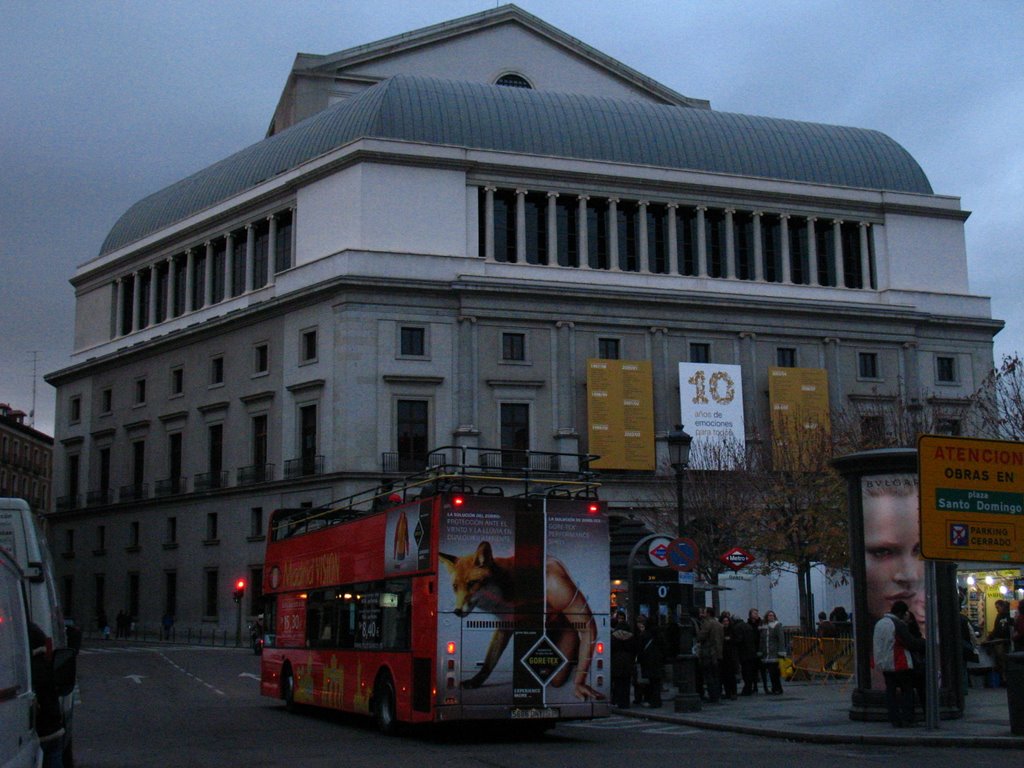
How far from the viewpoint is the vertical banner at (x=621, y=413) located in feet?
204

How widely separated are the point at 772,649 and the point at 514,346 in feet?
107

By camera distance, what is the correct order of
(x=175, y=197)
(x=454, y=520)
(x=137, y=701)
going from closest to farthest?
1. (x=454, y=520)
2. (x=137, y=701)
3. (x=175, y=197)

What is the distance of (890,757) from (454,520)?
6703 millimetres

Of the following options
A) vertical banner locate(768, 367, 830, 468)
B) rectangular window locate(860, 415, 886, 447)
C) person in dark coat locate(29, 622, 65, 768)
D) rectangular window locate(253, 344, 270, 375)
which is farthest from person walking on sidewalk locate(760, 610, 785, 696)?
rectangular window locate(253, 344, 270, 375)

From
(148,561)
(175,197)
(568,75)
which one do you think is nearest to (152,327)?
(175,197)

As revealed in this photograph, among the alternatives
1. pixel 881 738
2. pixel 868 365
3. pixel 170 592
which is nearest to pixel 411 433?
pixel 170 592

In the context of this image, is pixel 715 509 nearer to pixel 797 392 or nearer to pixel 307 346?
pixel 797 392

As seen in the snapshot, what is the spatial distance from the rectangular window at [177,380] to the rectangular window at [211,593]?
10350mm

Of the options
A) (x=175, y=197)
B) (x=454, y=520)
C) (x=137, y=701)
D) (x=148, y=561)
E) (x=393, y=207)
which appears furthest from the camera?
(x=175, y=197)

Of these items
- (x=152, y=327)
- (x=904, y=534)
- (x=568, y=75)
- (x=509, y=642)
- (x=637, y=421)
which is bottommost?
(x=509, y=642)

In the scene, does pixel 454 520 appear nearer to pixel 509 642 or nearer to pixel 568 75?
pixel 509 642

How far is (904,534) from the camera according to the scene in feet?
68.9

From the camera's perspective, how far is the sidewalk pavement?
61.0 feet

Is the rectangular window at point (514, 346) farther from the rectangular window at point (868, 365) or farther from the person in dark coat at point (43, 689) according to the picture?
the person in dark coat at point (43, 689)
